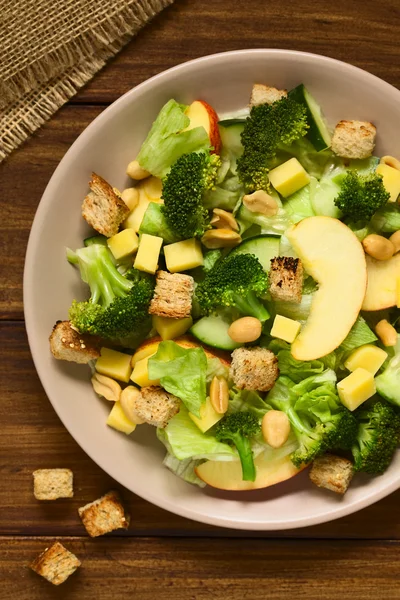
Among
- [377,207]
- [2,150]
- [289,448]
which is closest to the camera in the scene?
[377,207]

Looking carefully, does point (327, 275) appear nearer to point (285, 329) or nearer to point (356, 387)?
point (285, 329)

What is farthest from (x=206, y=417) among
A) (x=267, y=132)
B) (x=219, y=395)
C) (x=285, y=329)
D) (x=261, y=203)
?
(x=267, y=132)

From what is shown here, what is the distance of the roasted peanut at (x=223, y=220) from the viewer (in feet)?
7.30

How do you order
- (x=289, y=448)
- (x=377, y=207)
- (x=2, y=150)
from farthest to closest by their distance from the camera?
(x=2, y=150) < (x=289, y=448) < (x=377, y=207)

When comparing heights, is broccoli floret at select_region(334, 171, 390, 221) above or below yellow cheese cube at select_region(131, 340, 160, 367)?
above

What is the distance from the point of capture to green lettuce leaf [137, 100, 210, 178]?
2166 millimetres

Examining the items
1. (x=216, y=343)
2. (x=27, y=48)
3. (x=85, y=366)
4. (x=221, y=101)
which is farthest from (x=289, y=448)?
(x=27, y=48)

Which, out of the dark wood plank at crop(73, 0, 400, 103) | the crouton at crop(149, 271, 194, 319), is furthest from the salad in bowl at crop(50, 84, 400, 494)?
the dark wood plank at crop(73, 0, 400, 103)

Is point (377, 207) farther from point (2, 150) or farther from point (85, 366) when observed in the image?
point (2, 150)

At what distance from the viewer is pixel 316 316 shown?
2160 millimetres

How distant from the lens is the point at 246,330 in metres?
2.12

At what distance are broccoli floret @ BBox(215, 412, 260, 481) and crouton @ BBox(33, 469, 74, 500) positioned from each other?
0.71 m

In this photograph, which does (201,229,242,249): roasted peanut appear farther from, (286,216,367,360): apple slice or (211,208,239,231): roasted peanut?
(286,216,367,360): apple slice

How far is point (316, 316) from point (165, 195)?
2.15ft
